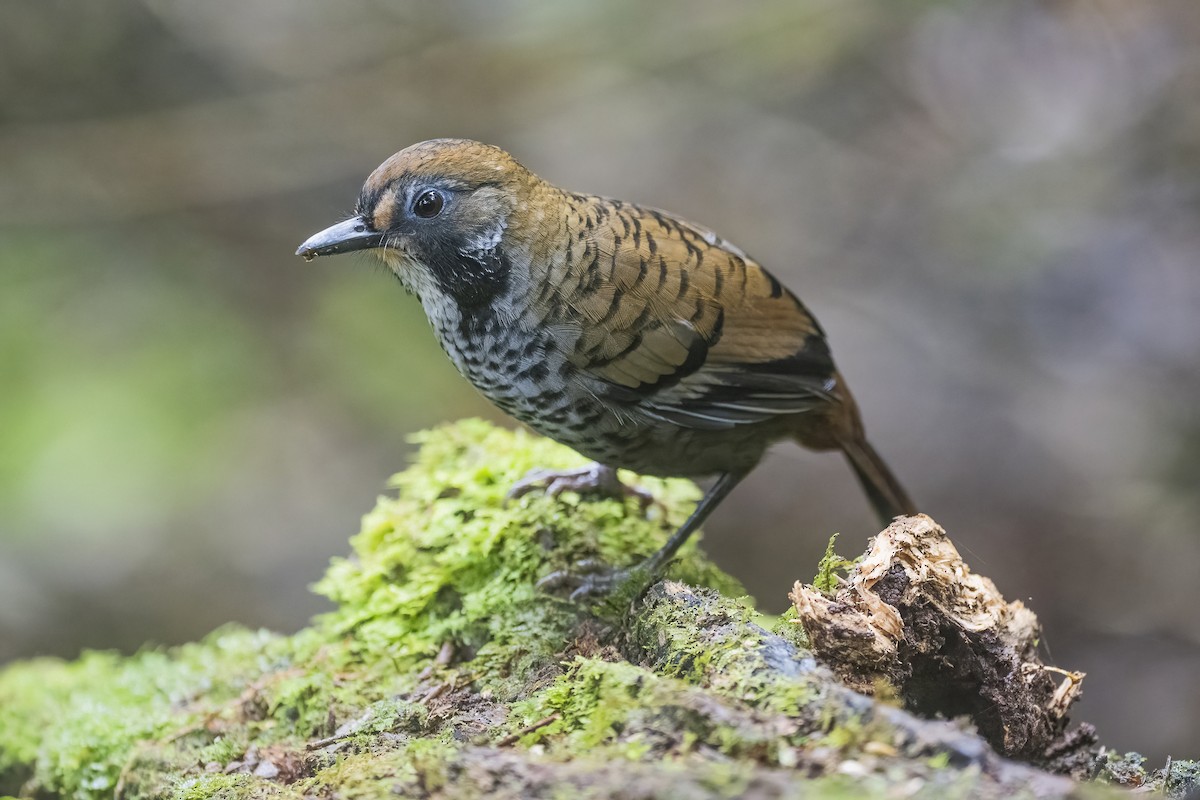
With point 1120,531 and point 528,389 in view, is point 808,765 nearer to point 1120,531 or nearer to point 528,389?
point 528,389

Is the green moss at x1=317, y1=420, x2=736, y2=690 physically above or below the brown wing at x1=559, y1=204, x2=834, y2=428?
below

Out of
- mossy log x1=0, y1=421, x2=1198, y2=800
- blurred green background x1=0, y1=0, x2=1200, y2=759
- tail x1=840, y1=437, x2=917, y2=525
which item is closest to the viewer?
mossy log x1=0, y1=421, x2=1198, y2=800

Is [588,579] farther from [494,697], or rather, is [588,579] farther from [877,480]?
[877,480]

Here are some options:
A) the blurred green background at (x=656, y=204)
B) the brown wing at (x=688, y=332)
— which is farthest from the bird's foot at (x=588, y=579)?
the blurred green background at (x=656, y=204)

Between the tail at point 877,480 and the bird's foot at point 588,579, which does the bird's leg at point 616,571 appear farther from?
the tail at point 877,480

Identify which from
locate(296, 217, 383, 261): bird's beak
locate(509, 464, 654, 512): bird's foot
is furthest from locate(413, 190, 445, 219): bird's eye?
locate(509, 464, 654, 512): bird's foot

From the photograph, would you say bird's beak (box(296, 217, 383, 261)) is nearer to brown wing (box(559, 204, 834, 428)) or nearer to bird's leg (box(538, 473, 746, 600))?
brown wing (box(559, 204, 834, 428))

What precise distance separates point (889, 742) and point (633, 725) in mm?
498

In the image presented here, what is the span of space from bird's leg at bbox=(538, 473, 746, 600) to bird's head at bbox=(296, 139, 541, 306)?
0.96 metres

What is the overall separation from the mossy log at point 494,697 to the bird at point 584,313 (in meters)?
0.34

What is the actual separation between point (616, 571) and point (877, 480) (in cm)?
125

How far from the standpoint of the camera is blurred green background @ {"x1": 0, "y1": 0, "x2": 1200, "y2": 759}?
22.0 feet

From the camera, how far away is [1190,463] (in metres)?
6.60

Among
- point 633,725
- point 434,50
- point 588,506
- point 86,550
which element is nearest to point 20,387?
point 86,550
